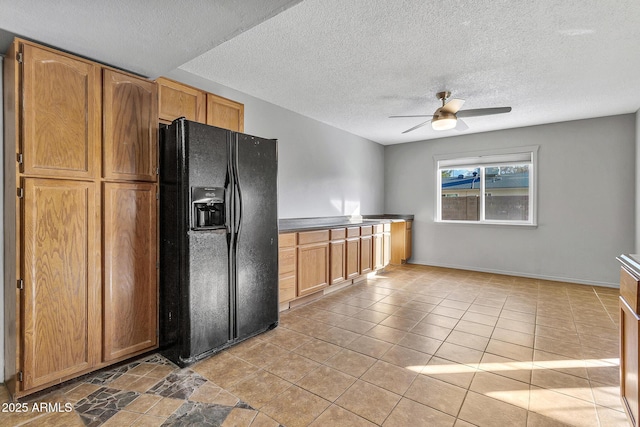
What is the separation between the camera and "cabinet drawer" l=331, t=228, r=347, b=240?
403 centimetres

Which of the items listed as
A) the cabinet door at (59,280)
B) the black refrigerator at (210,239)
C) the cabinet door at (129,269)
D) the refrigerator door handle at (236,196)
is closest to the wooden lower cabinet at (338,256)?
the black refrigerator at (210,239)

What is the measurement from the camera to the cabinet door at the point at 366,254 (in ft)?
15.2

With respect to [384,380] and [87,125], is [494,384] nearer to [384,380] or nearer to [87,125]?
[384,380]

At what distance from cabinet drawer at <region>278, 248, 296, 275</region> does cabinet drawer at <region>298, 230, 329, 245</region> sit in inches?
6.7

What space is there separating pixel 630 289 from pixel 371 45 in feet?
7.55

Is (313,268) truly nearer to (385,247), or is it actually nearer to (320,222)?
(320,222)

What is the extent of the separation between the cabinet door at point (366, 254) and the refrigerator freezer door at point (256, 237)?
2.00 m

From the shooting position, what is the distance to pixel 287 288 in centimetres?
338

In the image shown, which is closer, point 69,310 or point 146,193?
point 69,310

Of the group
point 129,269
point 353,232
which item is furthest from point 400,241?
point 129,269

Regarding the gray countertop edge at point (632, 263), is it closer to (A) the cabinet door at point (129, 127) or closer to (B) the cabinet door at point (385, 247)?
(A) the cabinet door at point (129, 127)

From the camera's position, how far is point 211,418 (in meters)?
1.70

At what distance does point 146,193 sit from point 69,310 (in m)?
0.93

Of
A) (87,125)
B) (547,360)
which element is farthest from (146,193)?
(547,360)
